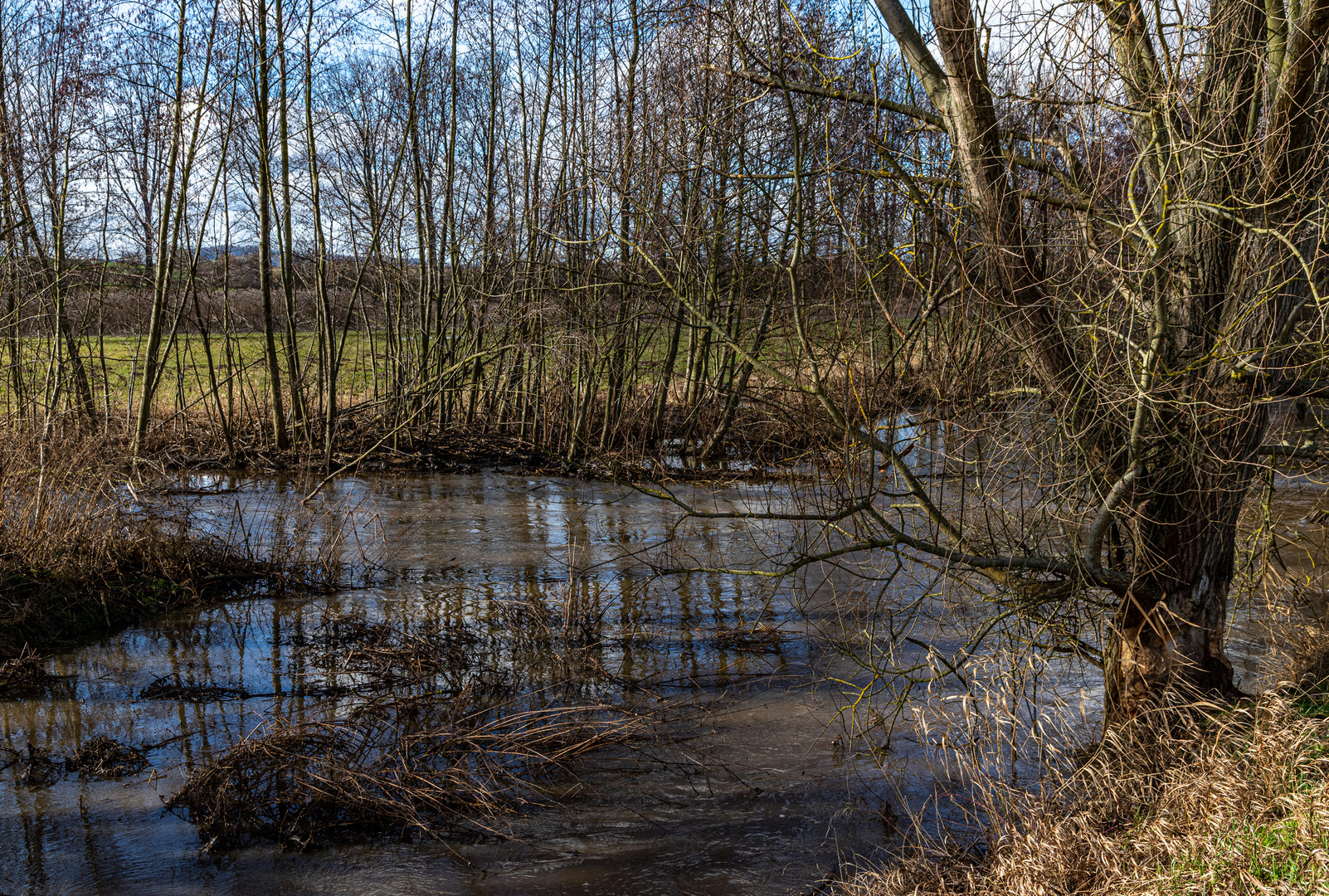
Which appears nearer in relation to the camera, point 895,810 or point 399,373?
point 895,810

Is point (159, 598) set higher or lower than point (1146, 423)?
lower

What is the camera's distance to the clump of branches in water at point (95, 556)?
8094 millimetres

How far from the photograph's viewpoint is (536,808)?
5719 millimetres

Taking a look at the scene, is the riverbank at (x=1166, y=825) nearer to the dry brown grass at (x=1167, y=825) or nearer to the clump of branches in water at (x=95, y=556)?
the dry brown grass at (x=1167, y=825)

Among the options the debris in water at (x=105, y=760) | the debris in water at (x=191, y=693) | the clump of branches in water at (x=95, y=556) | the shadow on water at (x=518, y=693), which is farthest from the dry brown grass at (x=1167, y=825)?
the clump of branches in water at (x=95, y=556)

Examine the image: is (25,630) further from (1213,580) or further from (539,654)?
(1213,580)

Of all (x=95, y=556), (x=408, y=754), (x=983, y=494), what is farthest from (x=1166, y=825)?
(x=95, y=556)

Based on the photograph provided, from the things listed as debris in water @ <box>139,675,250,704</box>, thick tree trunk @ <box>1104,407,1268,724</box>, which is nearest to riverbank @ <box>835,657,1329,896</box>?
thick tree trunk @ <box>1104,407,1268,724</box>

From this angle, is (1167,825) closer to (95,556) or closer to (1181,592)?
(1181,592)

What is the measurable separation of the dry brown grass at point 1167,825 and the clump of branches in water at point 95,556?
676cm

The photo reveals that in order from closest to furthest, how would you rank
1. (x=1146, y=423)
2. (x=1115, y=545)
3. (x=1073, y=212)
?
(x=1146, y=423) < (x=1073, y=212) < (x=1115, y=545)

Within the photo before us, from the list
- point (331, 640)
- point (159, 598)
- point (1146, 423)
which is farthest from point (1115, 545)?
point (159, 598)

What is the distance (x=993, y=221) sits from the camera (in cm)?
544

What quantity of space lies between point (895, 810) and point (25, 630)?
681cm
